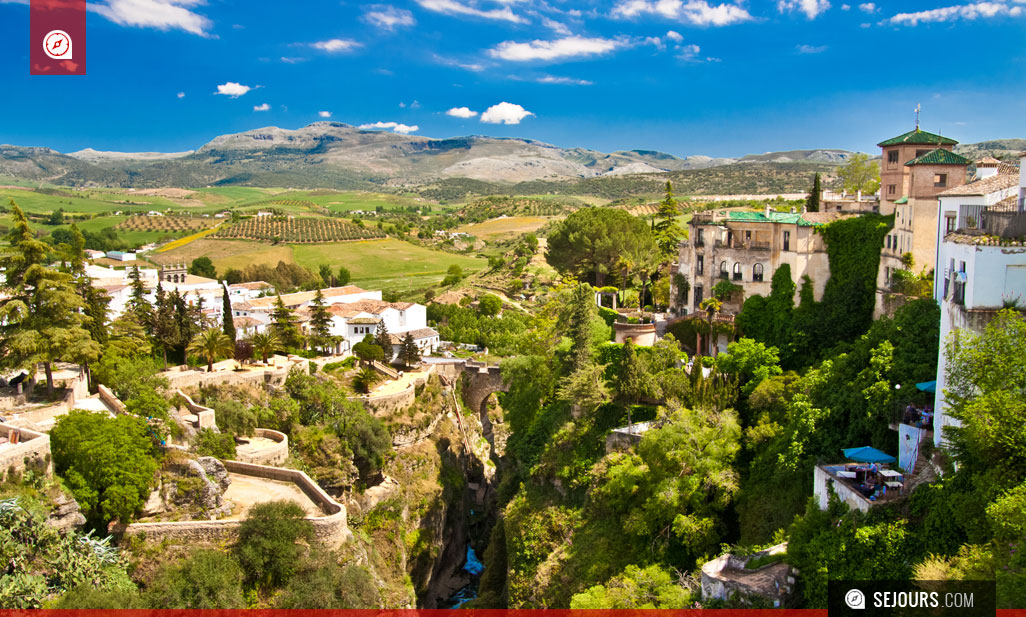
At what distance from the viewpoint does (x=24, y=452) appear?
2467 centimetres

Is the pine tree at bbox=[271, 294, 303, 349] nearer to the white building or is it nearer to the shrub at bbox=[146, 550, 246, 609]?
the shrub at bbox=[146, 550, 246, 609]

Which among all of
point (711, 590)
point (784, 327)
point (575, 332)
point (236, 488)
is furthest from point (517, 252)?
point (711, 590)

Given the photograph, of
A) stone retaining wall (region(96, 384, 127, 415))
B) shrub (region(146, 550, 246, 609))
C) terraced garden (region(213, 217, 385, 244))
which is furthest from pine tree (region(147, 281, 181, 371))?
terraced garden (region(213, 217, 385, 244))

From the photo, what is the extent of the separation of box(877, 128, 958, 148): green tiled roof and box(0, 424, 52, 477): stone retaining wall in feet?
120

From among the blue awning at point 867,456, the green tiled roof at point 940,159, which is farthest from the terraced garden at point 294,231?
the blue awning at point 867,456

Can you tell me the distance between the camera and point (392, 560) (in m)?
36.9

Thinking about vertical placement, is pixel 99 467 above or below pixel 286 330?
below

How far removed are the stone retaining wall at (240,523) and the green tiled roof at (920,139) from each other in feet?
95.8

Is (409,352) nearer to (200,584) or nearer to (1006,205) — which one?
(200,584)

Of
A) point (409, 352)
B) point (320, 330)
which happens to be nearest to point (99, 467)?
point (320, 330)

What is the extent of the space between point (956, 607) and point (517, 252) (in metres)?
74.8

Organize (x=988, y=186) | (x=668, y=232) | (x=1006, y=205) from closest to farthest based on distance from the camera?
1. (x=1006, y=205)
2. (x=988, y=186)
3. (x=668, y=232)

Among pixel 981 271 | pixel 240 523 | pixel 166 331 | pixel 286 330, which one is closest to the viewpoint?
pixel 981 271

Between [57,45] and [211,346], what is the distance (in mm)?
17613
